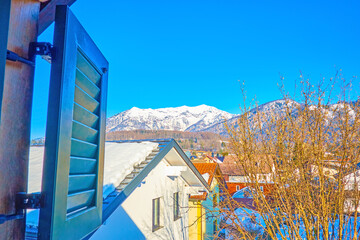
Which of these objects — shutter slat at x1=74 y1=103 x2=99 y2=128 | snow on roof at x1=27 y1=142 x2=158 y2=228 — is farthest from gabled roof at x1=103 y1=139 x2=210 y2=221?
shutter slat at x1=74 y1=103 x2=99 y2=128

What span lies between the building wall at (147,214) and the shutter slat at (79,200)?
2.85 m

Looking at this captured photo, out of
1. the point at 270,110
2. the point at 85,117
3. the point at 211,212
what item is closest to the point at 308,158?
the point at 270,110

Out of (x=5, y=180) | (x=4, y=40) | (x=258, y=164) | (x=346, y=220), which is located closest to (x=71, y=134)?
(x=5, y=180)

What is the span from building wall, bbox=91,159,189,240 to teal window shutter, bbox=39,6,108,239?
2.89m

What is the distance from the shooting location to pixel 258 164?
412 centimetres

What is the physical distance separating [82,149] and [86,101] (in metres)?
0.26

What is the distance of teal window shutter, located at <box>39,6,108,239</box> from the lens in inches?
41.3

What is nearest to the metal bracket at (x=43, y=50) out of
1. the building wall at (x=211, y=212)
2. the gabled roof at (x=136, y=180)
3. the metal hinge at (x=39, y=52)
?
the metal hinge at (x=39, y=52)

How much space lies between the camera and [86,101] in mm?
1458

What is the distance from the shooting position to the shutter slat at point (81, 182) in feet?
4.08

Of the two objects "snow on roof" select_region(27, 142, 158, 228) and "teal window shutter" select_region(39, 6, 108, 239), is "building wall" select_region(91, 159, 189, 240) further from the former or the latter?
"teal window shutter" select_region(39, 6, 108, 239)

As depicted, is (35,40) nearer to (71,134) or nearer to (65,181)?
(71,134)

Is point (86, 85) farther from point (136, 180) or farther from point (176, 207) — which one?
point (176, 207)

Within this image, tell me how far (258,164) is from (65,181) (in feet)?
11.3
